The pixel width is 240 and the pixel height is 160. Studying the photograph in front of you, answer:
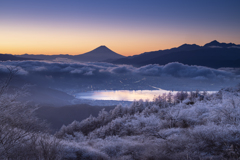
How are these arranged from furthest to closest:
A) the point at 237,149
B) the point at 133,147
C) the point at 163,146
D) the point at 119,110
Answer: the point at 119,110 < the point at 133,147 < the point at 163,146 < the point at 237,149

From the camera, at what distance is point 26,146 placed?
8664 mm

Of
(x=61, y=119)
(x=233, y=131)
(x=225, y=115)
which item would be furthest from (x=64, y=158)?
(x=61, y=119)

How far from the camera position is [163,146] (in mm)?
10273

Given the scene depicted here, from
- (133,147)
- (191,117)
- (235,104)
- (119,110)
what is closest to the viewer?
(133,147)

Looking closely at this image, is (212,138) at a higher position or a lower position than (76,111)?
higher

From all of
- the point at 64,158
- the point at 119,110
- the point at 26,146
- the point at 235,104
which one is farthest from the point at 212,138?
the point at 119,110

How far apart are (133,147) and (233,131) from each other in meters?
6.78

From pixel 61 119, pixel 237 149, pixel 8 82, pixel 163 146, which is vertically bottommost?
pixel 61 119

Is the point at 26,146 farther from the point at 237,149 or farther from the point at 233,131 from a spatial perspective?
the point at 233,131

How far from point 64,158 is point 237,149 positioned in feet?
32.9

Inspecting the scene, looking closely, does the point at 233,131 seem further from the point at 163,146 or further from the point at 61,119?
the point at 61,119

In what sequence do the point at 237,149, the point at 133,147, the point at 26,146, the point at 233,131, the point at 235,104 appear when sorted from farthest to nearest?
the point at 235,104 → the point at 133,147 → the point at 233,131 → the point at 26,146 → the point at 237,149

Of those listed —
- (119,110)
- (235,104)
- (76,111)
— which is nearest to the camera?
(235,104)

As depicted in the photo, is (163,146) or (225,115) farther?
(225,115)
